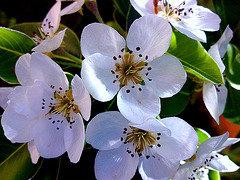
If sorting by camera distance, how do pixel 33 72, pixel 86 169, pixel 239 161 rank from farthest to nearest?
1. pixel 239 161
2. pixel 86 169
3. pixel 33 72

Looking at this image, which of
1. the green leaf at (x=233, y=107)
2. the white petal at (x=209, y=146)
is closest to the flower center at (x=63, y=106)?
the white petal at (x=209, y=146)

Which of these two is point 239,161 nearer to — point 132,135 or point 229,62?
point 229,62

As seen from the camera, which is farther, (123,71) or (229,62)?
(229,62)


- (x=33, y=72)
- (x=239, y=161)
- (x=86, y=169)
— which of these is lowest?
(x=239, y=161)

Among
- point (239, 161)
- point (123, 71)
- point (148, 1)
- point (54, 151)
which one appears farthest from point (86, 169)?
point (239, 161)

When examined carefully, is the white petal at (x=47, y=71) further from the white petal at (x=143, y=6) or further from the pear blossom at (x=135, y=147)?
the white petal at (x=143, y=6)

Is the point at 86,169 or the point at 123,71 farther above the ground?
the point at 123,71
